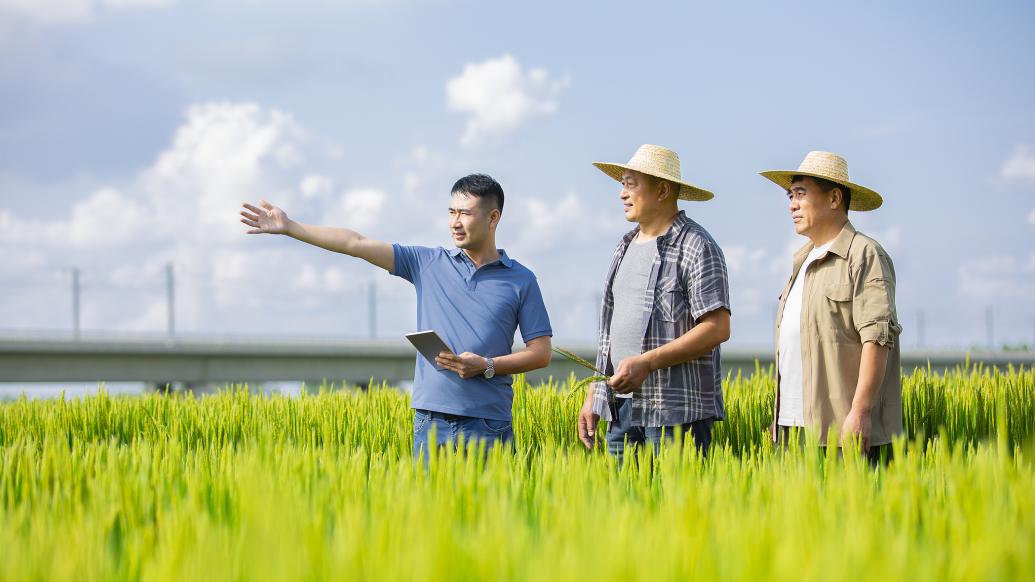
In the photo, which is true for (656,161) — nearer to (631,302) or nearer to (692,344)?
(631,302)

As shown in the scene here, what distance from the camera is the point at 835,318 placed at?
4043 mm

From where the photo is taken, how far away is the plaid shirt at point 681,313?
162 inches

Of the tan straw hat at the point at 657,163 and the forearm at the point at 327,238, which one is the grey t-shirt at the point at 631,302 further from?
the forearm at the point at 327,238

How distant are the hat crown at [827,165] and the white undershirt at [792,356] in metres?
0.36

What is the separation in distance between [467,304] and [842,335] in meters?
1.59

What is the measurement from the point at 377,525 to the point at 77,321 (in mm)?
17353

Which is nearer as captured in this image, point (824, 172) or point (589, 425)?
point (824, 172)

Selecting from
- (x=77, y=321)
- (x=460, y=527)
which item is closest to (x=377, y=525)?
(x=460, y=527)

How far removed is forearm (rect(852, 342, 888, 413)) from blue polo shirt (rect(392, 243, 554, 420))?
1323mm

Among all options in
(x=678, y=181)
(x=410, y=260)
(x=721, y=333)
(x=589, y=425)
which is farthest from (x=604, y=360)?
(x=410, y=260)

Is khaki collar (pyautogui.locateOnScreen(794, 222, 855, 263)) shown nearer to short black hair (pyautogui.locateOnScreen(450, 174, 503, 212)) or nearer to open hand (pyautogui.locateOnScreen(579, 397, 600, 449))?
open hand (pyautogui.locateOnScreen(579, 397, 600, 449))

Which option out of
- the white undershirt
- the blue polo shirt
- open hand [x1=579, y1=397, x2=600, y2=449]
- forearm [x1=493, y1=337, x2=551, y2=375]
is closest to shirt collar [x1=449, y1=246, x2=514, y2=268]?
the blue polo shirt

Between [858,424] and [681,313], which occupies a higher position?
[681,313]

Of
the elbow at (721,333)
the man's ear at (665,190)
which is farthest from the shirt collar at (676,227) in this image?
the elbow at (721,333)
